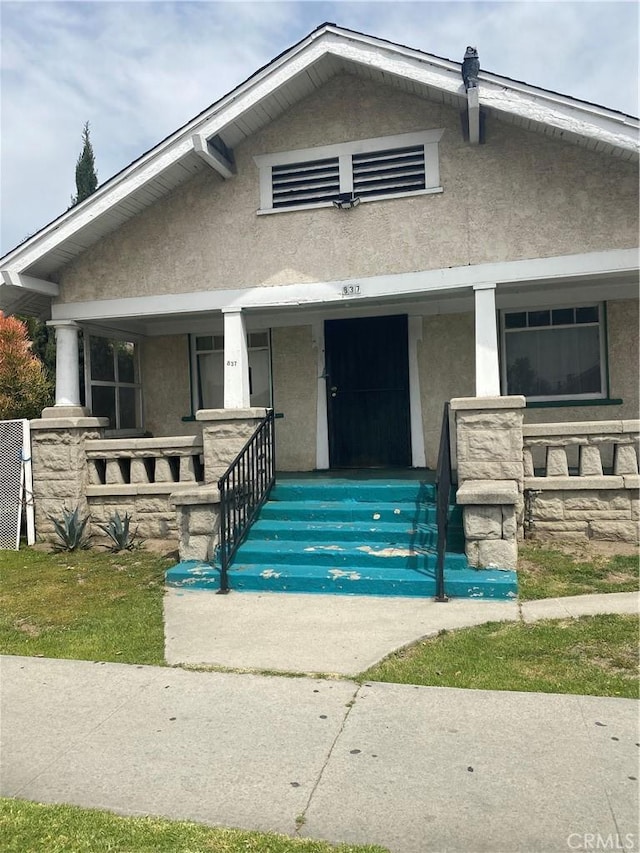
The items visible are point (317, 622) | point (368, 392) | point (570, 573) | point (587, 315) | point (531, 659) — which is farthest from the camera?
point (368, 392)

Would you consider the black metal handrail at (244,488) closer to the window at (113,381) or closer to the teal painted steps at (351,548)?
the teal painted steps at (351,548)

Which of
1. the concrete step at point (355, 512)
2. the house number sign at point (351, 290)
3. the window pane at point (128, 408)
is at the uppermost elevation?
the house number sign at point (351, 290)

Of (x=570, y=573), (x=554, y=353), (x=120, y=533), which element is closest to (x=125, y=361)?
(x=120, y=533)

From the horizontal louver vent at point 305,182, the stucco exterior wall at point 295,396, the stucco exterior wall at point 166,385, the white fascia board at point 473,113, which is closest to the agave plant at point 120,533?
the stucco exterior wall at point 166,385

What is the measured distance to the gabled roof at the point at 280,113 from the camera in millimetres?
6398

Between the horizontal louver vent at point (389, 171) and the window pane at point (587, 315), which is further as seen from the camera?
the window pane at point (587, 315)

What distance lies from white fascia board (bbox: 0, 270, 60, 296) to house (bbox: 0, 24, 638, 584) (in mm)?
28

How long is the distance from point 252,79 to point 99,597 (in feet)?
18.7

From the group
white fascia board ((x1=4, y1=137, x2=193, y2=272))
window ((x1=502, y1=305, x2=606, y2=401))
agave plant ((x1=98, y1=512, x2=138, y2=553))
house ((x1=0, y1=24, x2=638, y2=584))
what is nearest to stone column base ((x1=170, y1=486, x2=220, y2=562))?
house ((x1=0, y1=24, x2=638, y2=584))

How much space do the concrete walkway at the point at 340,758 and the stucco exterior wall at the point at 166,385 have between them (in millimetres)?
6058

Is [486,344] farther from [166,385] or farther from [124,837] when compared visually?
[124,837]

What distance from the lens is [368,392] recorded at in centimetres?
921

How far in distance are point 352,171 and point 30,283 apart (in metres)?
4.12

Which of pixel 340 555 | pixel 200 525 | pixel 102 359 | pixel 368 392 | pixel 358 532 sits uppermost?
pixel 102 359
